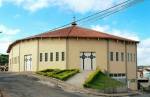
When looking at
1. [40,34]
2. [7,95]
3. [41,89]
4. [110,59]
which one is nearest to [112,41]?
[110,59]

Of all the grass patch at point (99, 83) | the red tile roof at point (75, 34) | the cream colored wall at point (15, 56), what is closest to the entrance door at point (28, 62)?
the red tile roof at point (75, 34)

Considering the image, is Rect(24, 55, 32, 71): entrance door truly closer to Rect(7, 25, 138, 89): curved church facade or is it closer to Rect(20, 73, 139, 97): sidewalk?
Rect(7, 25, 138, 89): curved church facade

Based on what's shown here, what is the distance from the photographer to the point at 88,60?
2136 inches

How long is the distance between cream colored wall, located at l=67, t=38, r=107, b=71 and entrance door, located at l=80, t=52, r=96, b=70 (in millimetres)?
514

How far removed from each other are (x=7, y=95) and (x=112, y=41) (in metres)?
30.5

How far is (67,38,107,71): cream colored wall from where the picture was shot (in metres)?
53.8

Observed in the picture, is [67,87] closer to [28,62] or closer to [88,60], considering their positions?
[88,60]

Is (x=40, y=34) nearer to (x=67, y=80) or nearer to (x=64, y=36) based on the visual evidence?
(x=64, y=36)

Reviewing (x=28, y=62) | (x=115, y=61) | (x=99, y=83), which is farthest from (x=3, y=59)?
(x=99, y=83)

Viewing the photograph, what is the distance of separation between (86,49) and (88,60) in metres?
1.66

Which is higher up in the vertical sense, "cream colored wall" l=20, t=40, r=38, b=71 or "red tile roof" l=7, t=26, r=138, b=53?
"red tile roof" l=7, t=26, r=138, b=53

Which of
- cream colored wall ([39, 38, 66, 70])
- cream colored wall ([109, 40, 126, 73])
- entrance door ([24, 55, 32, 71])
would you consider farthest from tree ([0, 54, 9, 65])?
cream colored wall ([109, 40, 126, 73])

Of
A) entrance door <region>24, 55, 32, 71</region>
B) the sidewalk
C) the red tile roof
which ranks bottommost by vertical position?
the sidewalk

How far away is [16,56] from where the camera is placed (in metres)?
61.9
